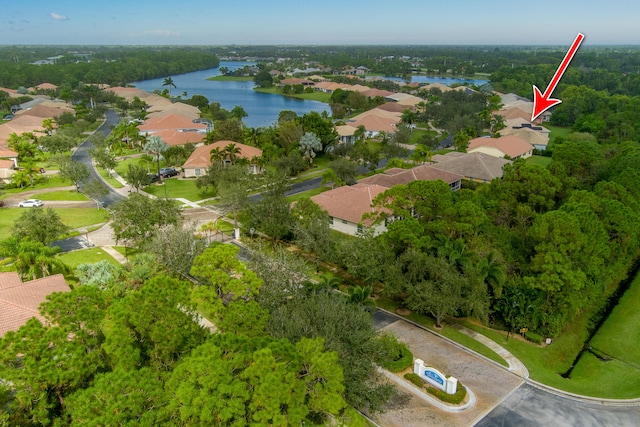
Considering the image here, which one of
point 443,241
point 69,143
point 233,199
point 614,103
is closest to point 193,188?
point 233,199

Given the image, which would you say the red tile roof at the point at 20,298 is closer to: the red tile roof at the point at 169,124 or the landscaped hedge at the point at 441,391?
the landscaped hedge at the point at 441,391

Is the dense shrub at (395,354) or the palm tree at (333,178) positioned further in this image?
the palm tree at (333,178)

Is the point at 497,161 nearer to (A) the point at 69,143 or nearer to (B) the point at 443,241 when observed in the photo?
(B) the point at 443,241

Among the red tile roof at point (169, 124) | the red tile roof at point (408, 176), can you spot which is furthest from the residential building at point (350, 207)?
the red tile roof at point (169, 124)

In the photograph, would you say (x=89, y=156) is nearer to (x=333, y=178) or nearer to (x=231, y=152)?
(x=231, y=152)

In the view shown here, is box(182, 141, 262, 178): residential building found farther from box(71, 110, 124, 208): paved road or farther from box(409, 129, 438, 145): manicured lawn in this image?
box(409, 129, 438, 145): manicured lawn
